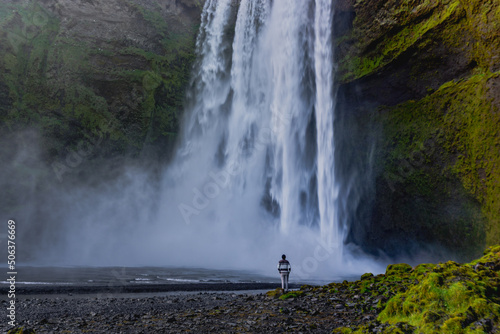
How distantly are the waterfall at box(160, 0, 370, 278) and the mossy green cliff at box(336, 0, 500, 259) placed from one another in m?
2.81

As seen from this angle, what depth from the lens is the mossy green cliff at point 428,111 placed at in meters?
19.6

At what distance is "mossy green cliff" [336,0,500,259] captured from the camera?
19.6 meters

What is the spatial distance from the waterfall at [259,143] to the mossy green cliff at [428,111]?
2.81m

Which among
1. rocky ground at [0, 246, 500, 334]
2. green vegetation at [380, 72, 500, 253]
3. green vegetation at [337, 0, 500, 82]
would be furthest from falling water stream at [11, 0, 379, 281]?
rocky ground at [0, 246, 500, 334]

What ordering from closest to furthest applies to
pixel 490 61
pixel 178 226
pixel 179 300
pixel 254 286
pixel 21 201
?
1. pixel 179 300
2. pixel 254 286
3. pixel 490 61
4. pixel 21 201
5. pixel 178 226

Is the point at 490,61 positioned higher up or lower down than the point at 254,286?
higher up

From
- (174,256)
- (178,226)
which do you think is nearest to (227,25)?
(178,226)

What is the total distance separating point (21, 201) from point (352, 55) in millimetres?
28184

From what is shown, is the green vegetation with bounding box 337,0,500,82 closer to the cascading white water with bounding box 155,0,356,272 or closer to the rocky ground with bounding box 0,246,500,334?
the cascading white water with bounding box 155,0,356,272

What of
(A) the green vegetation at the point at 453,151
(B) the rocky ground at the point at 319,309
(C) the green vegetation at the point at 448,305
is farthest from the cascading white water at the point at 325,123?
(C) the green vegetation at the point at 448,305

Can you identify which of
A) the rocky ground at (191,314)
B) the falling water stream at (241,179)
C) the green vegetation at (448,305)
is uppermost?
the falling water stream at (241,179)

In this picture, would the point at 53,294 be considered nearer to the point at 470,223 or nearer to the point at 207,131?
the point at 470,223

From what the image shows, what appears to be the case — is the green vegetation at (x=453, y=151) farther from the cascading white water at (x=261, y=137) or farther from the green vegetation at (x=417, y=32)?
the cascading white water at (x=261, y=137)

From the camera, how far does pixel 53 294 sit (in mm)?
11422
